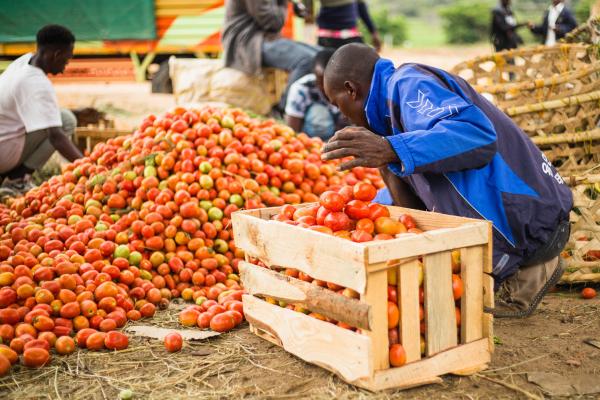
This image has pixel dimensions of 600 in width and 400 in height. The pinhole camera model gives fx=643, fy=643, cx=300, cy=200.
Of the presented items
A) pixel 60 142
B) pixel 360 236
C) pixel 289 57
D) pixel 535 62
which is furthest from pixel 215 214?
pixel 289 57

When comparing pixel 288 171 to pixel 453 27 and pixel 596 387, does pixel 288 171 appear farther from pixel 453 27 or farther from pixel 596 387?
pixel 453 27

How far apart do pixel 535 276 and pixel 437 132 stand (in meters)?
1.08

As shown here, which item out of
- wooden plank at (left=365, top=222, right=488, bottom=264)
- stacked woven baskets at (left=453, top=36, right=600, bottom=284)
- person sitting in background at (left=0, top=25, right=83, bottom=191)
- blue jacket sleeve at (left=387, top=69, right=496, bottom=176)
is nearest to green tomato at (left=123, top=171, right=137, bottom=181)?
person sitting in background at (left=0, top=25, right=83, bottom=191)

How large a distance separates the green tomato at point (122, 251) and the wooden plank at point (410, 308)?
75.7 inches

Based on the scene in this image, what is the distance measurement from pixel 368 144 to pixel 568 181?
1.58 meters

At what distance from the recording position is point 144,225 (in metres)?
3.91

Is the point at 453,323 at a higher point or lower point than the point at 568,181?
lower

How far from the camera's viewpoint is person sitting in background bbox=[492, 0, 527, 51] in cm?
1100

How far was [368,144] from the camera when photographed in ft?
8.41

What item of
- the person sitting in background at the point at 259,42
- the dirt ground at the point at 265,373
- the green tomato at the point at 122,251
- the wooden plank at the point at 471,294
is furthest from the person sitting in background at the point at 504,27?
the wooden plank at the point at 471,294

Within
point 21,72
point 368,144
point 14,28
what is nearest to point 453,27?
point 14,28

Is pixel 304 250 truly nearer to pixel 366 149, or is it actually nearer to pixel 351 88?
pixel 366 149

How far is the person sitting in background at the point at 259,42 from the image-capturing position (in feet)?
22.4

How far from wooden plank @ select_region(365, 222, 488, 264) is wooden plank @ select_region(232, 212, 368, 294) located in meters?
0.07
